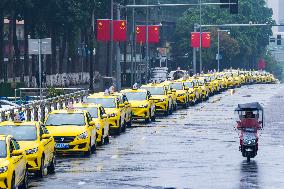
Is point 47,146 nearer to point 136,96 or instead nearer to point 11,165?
point 11,165

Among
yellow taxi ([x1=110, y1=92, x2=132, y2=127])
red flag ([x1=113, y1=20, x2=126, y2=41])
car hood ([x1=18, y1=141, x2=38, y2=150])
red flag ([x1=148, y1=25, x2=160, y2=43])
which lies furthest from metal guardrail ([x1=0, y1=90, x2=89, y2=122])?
red flag ([x1=148, y1=25, x2=160, y2=43])

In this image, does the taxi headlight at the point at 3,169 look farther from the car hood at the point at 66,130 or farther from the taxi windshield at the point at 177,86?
the taxi windshield at the point at 177,86

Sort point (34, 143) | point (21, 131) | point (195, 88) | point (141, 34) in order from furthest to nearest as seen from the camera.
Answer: point (141, 34)
point (195, 88)
point (21, 131)
point (34, 143)

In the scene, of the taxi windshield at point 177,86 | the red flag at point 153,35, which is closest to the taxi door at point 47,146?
the taxi windshield at point 177,86

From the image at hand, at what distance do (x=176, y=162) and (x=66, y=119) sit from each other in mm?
5423

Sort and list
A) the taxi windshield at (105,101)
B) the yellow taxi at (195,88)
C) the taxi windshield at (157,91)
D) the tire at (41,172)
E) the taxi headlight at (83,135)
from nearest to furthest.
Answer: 1. the tire at (41,172)
2. the taxi headlight at (83,135)
3. the taxi windshield at (105,101)
4. the taxi windshield at (157,91)
5. the yellow taxi at (195,88)

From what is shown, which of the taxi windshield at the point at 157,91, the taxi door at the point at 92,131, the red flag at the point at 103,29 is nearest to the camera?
the taxi door at the point at 92,131

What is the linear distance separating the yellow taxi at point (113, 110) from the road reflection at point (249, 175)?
13.7 meters

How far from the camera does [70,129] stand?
35.9 meters

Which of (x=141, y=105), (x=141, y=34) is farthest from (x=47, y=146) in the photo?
(x=141, y=34)

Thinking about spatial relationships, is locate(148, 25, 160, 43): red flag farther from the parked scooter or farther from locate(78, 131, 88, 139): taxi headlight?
the parked scooter

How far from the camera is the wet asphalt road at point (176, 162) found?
27234mm

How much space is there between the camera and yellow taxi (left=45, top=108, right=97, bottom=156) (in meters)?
35.2

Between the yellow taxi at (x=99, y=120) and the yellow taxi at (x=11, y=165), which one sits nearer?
the yellow taxi at (x=11, y=165)
